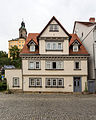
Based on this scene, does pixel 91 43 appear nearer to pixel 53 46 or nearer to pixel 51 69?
pixel 53 46

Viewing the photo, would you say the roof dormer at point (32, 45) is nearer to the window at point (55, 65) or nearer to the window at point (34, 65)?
the window at point (34, 65)

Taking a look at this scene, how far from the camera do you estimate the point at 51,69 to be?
2236 centimetres

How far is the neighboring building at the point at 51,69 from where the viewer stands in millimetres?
22344

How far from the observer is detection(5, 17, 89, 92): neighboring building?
22.3 m

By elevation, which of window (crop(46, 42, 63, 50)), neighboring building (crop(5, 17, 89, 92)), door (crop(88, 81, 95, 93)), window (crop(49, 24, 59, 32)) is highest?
window (crop(49, 24, 59, 32))

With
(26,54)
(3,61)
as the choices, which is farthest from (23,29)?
(26,54)

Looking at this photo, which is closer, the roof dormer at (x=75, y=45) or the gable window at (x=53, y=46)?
the gable window at (x=53, y=46)

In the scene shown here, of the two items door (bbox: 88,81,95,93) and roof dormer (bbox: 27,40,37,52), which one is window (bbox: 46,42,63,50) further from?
door (bbox: 88,81,95,93)

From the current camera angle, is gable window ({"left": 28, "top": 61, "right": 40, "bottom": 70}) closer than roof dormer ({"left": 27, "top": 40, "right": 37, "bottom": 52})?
Yes

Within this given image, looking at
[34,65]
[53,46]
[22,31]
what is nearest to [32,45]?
[34,65]

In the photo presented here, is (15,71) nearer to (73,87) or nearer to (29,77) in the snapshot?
(29,77)

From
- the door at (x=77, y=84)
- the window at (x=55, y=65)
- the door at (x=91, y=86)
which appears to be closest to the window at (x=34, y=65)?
the window at (x=55, y=65)

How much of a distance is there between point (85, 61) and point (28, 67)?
32.2ft

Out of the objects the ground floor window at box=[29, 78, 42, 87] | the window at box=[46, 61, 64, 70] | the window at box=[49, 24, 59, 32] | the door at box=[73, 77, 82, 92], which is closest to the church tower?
the window at box=[49, 24, 59, 32]
